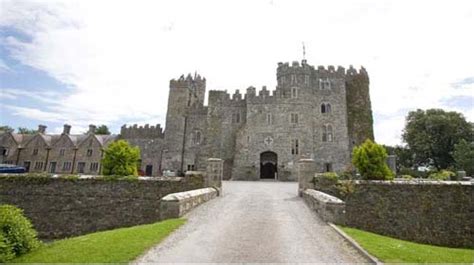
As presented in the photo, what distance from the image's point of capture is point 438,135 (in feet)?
146

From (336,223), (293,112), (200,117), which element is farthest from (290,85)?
(336,223)

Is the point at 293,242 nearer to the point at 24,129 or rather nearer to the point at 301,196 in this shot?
the point at 301,196

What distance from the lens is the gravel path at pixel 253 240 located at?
6473 mm

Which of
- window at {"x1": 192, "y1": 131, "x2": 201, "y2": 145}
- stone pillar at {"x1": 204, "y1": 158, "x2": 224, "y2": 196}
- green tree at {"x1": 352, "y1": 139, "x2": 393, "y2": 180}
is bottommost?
stone pillar at {"x1": 204, "y1": 158, "x2": 224, "y2": 196}

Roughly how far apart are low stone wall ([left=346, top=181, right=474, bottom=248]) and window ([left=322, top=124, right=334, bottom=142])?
814 inches

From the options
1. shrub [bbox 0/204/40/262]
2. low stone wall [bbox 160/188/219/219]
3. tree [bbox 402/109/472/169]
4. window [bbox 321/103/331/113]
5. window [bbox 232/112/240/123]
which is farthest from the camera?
tree [bbox 402/109/472/169]

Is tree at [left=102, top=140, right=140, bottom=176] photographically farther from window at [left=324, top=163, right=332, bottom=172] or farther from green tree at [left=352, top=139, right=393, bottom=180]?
window at [left=324, top=163, right=332, bottom=172]

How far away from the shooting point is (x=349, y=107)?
39.6 m

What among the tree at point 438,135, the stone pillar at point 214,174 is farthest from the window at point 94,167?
the tree at point 438,135

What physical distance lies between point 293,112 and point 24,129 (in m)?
68.9

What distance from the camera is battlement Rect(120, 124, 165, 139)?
47.0 meters

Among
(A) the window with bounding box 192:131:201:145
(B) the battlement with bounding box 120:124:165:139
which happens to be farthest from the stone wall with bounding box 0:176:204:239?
(B) the battlement with bounding box 120:124:165:139

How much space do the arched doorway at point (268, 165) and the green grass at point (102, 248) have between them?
2855 cm

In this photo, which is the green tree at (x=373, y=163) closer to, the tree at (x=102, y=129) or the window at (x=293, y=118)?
the window at (x=293, y=118)
